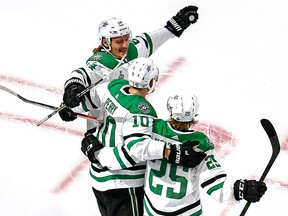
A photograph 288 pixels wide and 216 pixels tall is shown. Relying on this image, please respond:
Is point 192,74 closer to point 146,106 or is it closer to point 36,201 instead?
point 36,201

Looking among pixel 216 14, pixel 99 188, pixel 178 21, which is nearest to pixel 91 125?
pixel 99 188

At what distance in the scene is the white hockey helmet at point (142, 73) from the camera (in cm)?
369

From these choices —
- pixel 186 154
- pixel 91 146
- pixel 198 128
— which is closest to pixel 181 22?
pixel 198 128

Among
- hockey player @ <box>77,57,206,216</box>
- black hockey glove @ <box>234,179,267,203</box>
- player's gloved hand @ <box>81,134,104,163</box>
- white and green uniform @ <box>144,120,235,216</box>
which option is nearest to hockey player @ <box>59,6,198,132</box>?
hockey player @ <box>77,57,206,216</box>

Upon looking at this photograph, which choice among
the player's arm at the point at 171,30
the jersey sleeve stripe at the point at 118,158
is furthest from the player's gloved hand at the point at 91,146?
the player's arm at the point at 171,30

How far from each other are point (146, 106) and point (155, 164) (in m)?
0.28

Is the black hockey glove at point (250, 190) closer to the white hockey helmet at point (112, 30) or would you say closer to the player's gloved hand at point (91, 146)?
the player's gloved hand at point (91, 146)

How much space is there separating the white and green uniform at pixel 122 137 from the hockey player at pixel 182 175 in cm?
9

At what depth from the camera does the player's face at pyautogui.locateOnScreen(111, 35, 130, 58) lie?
4.26 m

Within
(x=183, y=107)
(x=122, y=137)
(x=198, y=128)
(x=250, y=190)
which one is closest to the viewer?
(x=250, y=190)

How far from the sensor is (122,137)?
3.79 metres

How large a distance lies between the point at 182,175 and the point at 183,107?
31 centimetres

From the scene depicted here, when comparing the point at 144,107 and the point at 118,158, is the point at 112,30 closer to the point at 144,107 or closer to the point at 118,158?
the point at 144,107

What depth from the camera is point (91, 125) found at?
14.0 feet
